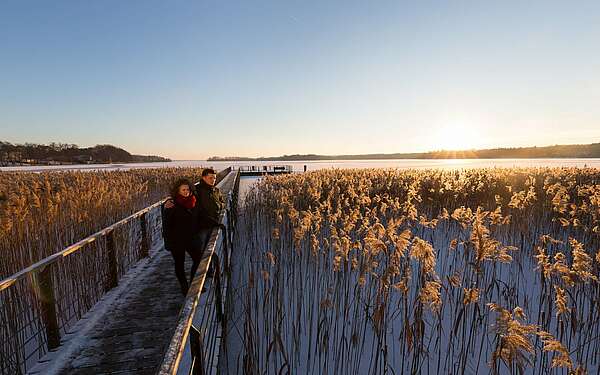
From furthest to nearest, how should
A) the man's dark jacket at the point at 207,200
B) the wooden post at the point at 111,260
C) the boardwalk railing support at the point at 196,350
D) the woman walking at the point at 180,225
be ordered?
the man's dark jacket at the point at 207,200, the wooden post at the point at 111,260, the woman walking at the point at 180,225, the boardwalk railing support at the point at 196,350

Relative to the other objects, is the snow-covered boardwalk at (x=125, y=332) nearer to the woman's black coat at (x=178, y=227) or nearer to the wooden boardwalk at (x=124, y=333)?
the wooden boardwalk at (x=124, y=333)

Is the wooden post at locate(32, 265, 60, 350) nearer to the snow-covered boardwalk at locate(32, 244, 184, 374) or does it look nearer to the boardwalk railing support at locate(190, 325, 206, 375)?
the snow-covered boardwalk at locate(32, 244, 184, 374)

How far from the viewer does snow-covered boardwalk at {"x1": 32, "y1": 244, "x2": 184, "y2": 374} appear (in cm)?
378

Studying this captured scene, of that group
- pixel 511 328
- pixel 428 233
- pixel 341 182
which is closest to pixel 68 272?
pixel 511 328

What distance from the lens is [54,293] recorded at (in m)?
5.31

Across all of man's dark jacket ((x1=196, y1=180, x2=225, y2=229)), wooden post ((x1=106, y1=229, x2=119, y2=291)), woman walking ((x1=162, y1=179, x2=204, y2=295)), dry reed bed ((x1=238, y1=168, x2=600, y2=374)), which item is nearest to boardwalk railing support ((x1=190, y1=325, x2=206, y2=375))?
dry reed bed ((x1=238, y1=168, x2=600, y2=374))

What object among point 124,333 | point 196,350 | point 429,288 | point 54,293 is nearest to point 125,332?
point 124,333

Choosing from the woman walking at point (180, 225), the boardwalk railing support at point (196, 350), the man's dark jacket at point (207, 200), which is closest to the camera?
the boardwalk railing support at point (196, 350)

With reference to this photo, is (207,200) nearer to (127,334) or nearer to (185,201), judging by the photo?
(185,201)

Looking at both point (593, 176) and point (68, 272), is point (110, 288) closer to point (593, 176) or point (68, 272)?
point (68, 272)

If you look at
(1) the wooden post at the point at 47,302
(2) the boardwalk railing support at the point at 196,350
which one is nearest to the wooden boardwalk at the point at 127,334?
(1) the wooden post at the point at 47,302

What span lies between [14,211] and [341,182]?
1181cm

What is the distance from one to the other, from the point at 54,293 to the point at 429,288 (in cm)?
552

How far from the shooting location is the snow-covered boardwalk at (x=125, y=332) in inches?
149
